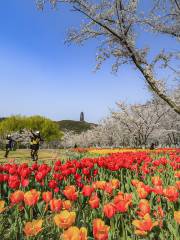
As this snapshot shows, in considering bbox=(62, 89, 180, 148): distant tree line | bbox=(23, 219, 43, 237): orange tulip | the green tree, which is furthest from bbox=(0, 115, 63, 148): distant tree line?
bbox=(23, 219, 43, 237): orange tulip

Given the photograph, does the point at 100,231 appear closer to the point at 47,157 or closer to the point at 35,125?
the point at 47,157

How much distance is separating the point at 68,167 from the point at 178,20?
1316 cm

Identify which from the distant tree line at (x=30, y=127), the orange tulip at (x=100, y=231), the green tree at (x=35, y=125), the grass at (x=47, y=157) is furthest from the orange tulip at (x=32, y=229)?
the green tree at (x=35, y=125)

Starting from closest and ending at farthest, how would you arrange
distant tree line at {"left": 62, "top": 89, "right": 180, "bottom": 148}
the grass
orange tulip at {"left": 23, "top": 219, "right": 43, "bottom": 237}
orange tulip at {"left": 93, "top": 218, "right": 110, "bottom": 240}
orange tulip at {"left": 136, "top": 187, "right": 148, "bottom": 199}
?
orange tulip at {"left": 93, "top": 218, "right": 110, "bottom": 240}, orange tulip at {"left": 23, "top": 219, "right": 43, "bottom": 237}, orange tulip at {"left": 136, "top": 187, "right": 148, "bottom": 199}, the grass, distant tree line at {"left": 62, "top": 89, "right": 180, "bottom": 148}

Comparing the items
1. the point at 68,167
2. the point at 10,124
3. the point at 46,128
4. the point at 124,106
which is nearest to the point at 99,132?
the point at 124,106

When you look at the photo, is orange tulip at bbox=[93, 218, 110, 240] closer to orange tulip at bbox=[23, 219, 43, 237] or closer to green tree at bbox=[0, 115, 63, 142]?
orange tulip at bbox=[23, 219, 43, 237]

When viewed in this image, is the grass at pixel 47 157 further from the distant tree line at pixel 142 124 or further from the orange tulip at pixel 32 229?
the orange tulip at pixel 32 229

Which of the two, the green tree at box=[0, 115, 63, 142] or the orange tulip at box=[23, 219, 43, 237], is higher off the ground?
the green tree at box=[0, 115, 63, 142]

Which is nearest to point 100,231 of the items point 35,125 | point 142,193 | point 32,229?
point 32,229

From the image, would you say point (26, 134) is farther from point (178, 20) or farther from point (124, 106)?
point (178, 20)

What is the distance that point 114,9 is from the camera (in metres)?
15.5

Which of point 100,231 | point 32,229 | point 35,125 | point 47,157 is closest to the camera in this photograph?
point 100,231

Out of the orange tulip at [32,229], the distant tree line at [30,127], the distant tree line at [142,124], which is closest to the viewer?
the orange tulip at [32,229]

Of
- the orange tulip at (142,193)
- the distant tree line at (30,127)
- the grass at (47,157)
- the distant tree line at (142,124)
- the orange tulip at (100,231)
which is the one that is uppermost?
the distant tree line at (30,127)
